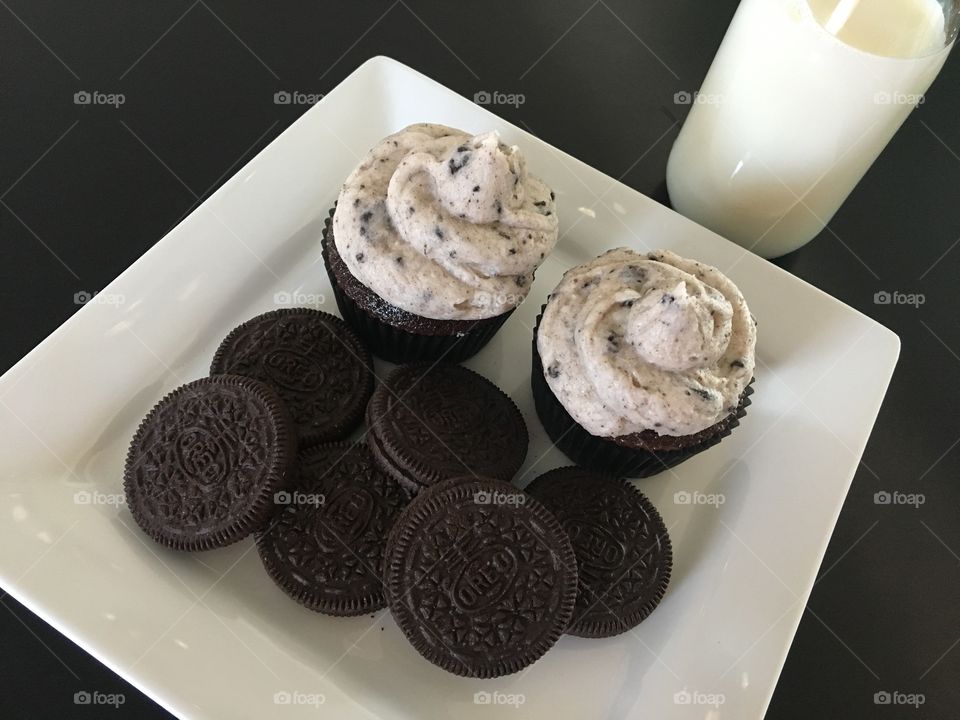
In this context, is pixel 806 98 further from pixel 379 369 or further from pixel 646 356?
pixel 379 369

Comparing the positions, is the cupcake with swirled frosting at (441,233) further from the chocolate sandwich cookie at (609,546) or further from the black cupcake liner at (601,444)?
the chocolate sandwich cookie at (609,546)

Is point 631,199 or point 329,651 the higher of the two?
point 631,199

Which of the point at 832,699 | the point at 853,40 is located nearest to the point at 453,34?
the point at 853,40

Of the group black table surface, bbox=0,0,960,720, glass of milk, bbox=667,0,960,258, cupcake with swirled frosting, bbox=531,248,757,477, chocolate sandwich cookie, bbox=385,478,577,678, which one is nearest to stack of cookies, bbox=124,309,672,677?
chocolate sandwich cookie, bbox=385,478,577,678

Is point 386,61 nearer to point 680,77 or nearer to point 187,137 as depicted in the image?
point 187,137

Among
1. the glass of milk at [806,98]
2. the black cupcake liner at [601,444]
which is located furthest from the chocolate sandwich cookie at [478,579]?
the glass of milk at [806,98]

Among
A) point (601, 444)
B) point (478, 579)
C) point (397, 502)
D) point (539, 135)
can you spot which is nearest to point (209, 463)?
point (397, 502)

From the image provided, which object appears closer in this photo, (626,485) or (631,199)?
(626,485)
